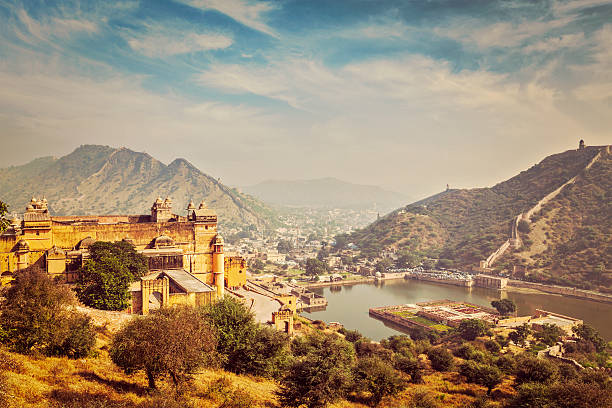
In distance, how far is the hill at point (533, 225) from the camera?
70062 mm

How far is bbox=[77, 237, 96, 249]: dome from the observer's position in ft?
75.4

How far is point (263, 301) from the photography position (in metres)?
30.4

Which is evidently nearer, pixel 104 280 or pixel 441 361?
pixel 104 280

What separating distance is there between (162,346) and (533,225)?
95329 millimetres

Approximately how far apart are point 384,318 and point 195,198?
151 metres

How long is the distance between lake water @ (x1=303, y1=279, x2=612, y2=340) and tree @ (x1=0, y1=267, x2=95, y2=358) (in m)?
33.3

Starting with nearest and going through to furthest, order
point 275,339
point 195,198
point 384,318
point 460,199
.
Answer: point 275,339 < point 384,318 < point 460,199 < point 195,198

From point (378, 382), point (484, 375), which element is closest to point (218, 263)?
point (378, 382)

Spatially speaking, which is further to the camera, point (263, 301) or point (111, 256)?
point (263, 301)

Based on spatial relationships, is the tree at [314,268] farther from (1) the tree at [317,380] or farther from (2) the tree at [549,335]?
(1) the tree at [317,380]

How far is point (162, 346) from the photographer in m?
9.50

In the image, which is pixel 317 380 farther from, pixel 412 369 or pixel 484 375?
pixel 484 375

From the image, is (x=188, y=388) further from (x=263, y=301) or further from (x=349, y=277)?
(x=349, y=277)

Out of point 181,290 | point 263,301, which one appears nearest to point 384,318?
point 263,301
